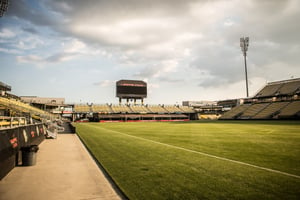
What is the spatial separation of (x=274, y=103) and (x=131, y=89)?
48.0 metres

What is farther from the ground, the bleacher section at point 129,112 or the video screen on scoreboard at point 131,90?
the video screen on scoreboard at point 131,90

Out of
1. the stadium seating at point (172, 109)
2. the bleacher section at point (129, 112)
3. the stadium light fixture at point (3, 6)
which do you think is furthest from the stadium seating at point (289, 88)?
the stadium light fixture at point (3, 6)

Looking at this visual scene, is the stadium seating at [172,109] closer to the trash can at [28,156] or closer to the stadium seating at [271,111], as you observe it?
the stadium seating at [271,111]

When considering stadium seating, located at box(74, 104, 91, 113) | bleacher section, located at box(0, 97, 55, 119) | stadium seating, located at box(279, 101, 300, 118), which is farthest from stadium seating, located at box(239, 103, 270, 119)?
stadium seating, located at box(74, 104, 91, 113)

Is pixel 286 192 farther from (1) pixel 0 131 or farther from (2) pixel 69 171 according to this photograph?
(1) pixel 0 131

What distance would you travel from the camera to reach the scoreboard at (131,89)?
7469 cm

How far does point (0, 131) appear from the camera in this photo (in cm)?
671

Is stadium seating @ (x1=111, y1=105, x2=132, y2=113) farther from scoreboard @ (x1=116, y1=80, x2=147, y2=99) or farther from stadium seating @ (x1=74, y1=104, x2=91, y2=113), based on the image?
stadium seating @ (x1=74, y1=104, x2=91, y2=113)

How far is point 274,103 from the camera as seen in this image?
57.2 metres

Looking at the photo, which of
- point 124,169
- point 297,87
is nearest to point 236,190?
point 124,169

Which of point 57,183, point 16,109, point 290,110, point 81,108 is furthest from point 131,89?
point 57,183

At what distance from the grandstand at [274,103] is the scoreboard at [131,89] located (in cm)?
3222

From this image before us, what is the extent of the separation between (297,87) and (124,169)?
219ft

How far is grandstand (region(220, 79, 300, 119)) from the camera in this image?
48.9 m
